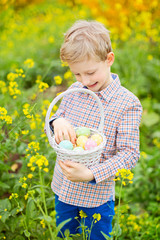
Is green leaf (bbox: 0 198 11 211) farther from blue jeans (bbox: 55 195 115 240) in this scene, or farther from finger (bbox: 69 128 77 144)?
finger (bbox: 69 128 77 144)

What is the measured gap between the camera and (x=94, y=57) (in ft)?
4.96

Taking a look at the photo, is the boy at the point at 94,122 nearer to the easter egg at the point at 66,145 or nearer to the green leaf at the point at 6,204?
the easter egg at the point at 66,145

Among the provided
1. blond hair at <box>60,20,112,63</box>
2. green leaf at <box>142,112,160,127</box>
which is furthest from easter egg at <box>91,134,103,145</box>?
green leaf at <box>142,112,160,127</box>

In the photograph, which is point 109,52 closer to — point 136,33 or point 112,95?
point 112,95

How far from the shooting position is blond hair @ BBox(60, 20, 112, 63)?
1.49 m

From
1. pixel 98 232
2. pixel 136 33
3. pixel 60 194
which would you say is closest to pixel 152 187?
pixel 98 232

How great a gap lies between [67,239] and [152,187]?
1.40 m

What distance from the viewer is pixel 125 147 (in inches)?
61.5

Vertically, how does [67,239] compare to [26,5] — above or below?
below

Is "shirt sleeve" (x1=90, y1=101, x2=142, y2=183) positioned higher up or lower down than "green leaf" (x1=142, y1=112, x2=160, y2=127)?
higher up

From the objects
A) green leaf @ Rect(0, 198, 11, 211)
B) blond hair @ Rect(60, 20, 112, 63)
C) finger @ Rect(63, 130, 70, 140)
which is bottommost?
green leaf @ Rect(0, 198, 11, 211)

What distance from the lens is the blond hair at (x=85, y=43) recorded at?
149 centimetres

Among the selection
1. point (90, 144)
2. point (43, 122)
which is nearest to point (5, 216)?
point (90, 144)

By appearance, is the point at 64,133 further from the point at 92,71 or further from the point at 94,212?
the point at 94,212
